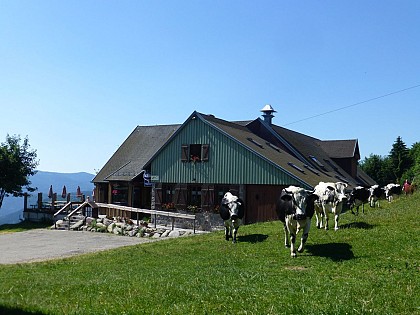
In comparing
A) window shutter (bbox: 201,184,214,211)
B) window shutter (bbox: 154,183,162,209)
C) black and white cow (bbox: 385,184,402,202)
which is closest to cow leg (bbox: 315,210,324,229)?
window shutter (bbox: 201,184,214,211)

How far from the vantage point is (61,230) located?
3434 centimetres

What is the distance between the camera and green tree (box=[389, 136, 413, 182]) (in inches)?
2608

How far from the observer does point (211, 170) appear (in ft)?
108

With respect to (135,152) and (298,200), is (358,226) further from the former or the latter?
(135,152)

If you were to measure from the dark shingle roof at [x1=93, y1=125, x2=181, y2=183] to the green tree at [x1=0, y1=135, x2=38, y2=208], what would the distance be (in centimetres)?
892

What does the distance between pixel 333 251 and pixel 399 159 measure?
5841 centimetres

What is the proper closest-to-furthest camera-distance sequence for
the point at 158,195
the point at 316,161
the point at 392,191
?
1. the point at 158,195
2. the point at 392,191
3. the point at 316,161

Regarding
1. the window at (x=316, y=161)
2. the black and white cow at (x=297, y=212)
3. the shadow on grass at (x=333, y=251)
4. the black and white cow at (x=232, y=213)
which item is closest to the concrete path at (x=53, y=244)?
the black and white cow at (x=232, y=213)

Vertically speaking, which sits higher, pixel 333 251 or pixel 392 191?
pixel 392 191

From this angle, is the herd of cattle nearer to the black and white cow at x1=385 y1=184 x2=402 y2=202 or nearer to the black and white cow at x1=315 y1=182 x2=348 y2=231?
the black and white cow at x1=315 y1=182 x2=348 y2=231

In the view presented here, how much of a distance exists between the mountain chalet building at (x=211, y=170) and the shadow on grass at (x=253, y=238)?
9886 mm

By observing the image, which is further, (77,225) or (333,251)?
(77,225)

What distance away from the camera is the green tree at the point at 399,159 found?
66250mm

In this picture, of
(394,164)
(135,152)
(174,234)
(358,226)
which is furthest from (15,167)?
(394,164)
